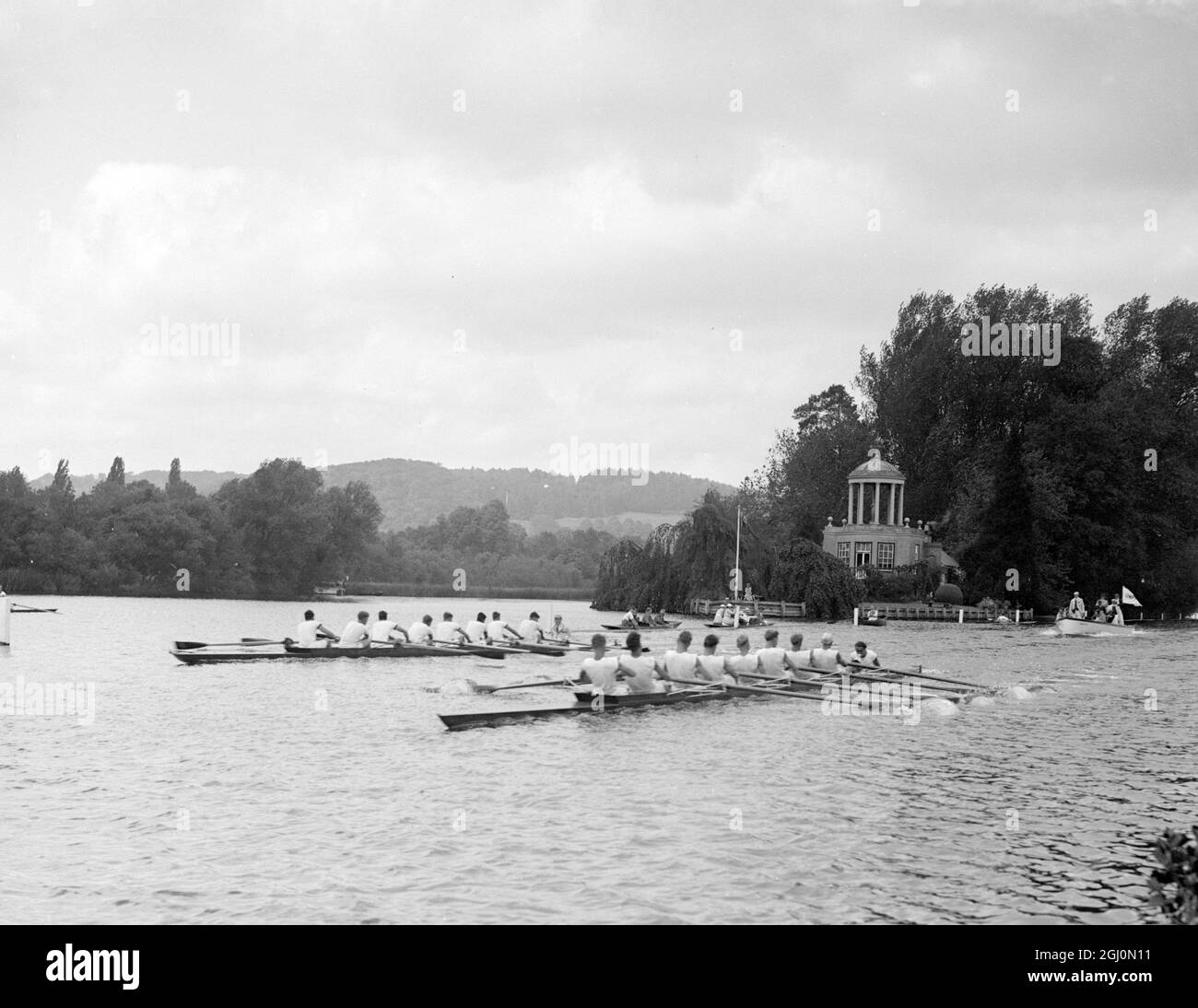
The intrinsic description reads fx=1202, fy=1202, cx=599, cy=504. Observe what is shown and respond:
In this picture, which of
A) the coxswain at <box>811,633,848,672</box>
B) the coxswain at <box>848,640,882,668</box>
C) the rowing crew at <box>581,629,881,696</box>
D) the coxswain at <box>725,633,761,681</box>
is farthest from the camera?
the coxswain at <box>848,640,882,668</box>

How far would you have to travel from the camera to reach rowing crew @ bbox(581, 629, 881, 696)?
21328 mm

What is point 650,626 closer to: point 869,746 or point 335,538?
point 869,746

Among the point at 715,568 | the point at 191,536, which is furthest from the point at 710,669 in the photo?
the point at 191,536

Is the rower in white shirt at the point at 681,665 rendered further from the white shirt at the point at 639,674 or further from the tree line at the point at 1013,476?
the tree line at the point at 1013,476

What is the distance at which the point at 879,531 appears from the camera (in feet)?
249

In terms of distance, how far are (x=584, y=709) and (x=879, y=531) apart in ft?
191

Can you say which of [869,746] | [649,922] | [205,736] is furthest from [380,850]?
[869,746]

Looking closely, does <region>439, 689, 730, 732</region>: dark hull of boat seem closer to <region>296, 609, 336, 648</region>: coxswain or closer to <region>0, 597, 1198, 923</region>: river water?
<region>0, 597, 1198, 923</region>: river water

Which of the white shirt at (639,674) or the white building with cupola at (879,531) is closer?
the white shirt at (639,674)

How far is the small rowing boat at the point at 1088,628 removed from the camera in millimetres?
55844

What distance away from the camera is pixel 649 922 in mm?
9945

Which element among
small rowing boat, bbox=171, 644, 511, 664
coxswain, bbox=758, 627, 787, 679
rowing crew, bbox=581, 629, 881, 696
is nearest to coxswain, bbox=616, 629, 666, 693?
rowing crew, bbox=581, 629, 881, 696

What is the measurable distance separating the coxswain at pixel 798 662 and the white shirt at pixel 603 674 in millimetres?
4766

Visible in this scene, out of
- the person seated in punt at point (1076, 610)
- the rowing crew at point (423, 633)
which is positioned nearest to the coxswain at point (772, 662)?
the rowing crew at point (423, 633)
